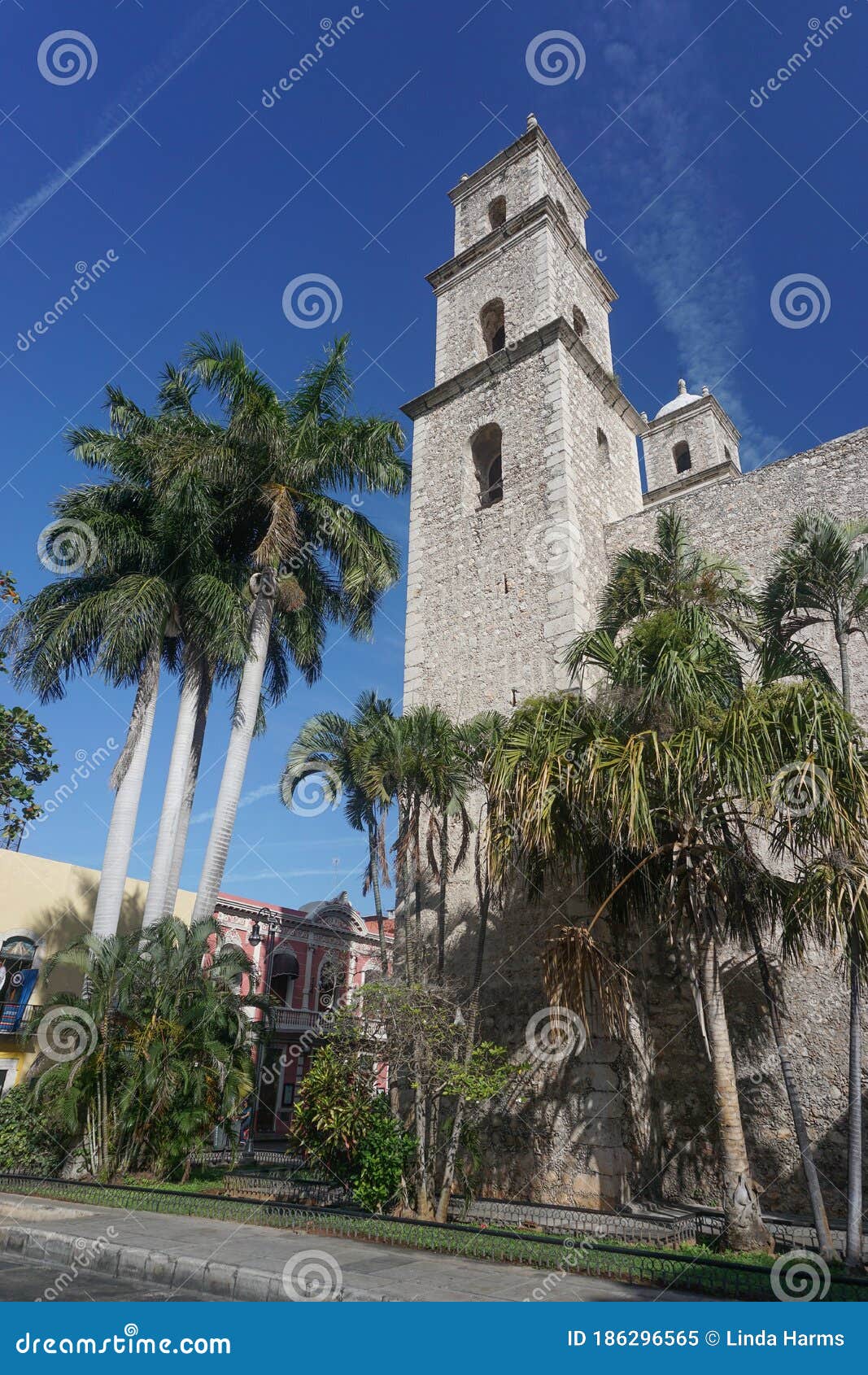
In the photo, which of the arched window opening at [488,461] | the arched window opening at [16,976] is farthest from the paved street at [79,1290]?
the arched window opening at [488,461]

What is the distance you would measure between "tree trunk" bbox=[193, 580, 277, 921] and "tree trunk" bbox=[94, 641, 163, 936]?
166 centimetres

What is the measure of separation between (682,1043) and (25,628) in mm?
13582

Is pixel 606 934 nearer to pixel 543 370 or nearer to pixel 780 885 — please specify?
pixel 780 885

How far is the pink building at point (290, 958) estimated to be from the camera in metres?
25.2

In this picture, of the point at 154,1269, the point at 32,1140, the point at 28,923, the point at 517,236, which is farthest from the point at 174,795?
the point at 517,236

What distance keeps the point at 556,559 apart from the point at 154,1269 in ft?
35.5

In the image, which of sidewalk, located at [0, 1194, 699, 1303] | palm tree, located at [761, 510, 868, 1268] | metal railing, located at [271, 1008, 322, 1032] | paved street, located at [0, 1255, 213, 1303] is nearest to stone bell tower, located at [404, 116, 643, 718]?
palm tree, located at [761, 510, 868, 1268]

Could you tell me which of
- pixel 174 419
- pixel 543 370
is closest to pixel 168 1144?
pixel 174 419

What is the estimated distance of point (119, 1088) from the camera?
37.0 ft

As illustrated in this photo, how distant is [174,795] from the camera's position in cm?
1462

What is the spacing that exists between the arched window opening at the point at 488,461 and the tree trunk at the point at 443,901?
23.7 ft

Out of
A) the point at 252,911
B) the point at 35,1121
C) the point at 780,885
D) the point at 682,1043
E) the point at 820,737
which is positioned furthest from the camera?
the point at 252,911

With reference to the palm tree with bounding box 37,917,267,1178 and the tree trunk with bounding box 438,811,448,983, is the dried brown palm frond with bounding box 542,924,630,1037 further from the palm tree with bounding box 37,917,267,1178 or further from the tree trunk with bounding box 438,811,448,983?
the palm tree with bounding box 37,917,267,1178

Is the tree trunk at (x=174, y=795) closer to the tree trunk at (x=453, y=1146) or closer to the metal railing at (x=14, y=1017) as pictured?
the metal railing at (x=14, y=1017)
